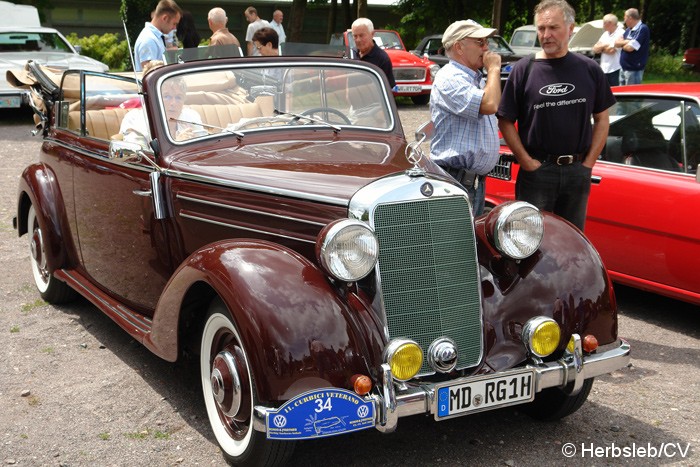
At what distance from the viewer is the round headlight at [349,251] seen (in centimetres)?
347

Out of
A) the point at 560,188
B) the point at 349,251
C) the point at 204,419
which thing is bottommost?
the point at 204,419

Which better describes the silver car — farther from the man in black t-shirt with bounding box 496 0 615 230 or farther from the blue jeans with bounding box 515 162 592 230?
the blue jeans with bounding box 515 162 592 230

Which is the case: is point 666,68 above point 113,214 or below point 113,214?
below

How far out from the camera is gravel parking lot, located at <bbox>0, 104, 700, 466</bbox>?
3.85 meters

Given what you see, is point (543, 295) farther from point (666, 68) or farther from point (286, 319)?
point (666, 68)

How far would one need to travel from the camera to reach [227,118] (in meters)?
4.80

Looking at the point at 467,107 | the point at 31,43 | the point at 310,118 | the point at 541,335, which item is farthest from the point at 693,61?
the point at 541,335

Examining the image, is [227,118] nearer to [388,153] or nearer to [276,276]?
[388,153]

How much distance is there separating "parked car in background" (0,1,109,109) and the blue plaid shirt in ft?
35.4

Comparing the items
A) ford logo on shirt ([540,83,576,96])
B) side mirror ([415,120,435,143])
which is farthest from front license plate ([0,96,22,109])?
ford logo on shirt ([540,83,576,96])

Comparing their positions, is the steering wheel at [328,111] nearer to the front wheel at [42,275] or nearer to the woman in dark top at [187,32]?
the front wheel at [42,275]

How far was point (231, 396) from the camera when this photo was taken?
3.63m

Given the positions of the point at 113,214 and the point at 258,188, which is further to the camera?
the point at 113,214

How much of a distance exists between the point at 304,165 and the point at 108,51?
73.9ft
